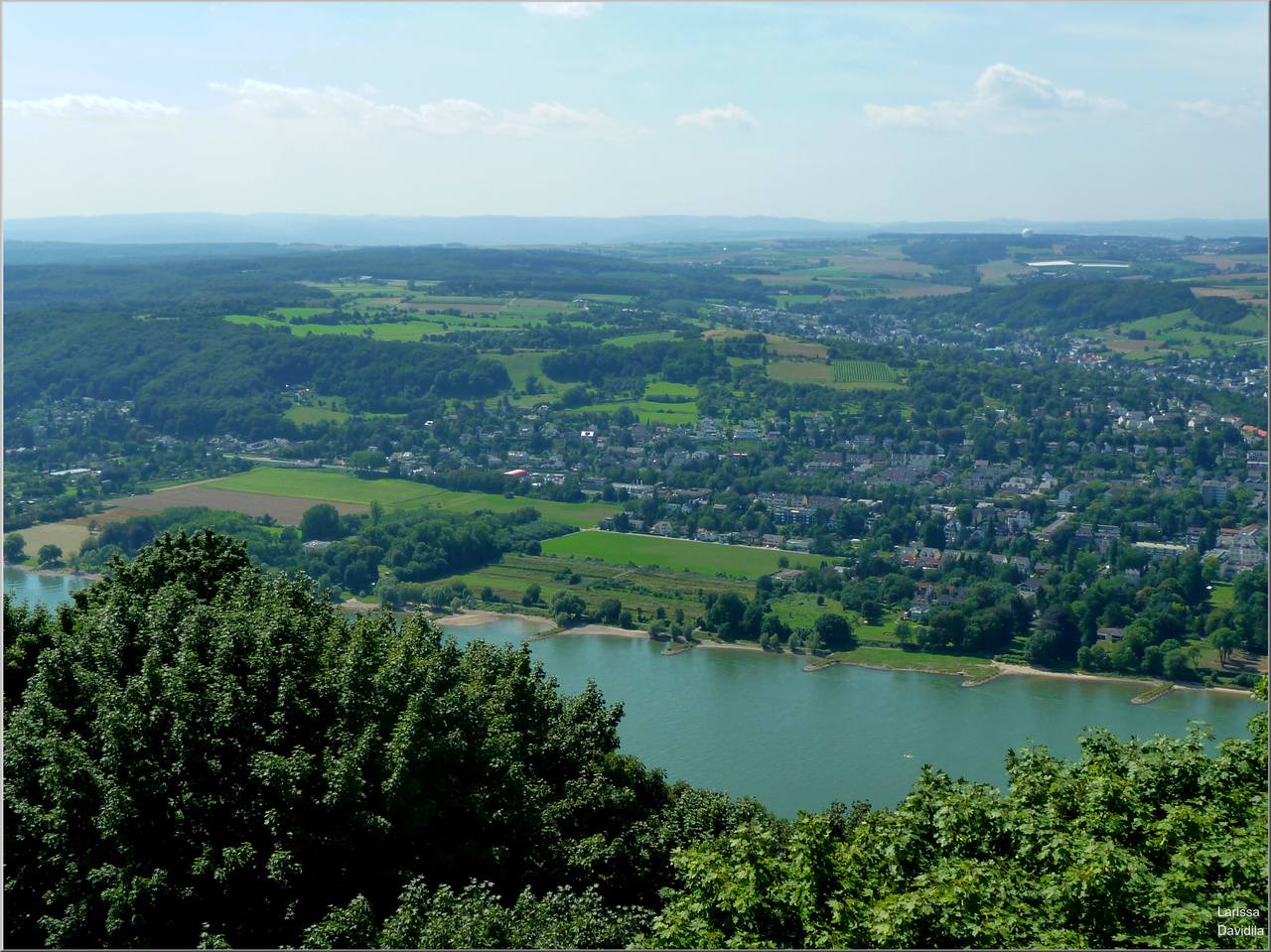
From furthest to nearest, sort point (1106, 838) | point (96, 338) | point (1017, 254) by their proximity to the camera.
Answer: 1. point (1017, 254)
2. point (96, 338)
3. point (1106, 838)

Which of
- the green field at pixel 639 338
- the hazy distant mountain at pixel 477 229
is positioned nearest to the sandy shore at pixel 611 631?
the green field at pixel 639 338

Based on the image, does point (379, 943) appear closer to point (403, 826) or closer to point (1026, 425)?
point (403, 826)

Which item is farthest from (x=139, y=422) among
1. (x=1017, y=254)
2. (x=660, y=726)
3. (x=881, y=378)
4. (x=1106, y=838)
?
(x=1017, y=254)

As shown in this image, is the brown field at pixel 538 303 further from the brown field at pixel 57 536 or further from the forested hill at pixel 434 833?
the forested hill at pixel 434 833

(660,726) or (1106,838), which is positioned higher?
(1106,838)

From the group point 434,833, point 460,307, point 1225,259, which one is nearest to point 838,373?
point 460,307

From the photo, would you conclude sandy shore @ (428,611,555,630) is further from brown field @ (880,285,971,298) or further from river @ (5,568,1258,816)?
brown field @ (880,285,971,298)

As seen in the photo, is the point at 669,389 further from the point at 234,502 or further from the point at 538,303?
the point at 234,502
